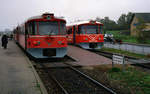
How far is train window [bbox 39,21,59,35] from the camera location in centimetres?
1548

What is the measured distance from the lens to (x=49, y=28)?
51.3 ft

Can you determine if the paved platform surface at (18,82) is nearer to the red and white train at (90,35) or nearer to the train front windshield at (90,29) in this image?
the red and white train at (90,35)

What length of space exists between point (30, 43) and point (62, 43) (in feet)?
7.03

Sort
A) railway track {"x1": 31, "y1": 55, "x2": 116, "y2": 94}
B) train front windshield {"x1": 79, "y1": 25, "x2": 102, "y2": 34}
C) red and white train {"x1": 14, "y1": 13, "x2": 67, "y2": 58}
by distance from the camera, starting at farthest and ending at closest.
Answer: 1. train front windshield {"x1": 79, "y1": 25, "x2": 102, "y2": 34}
2. red and white train {"x1": 14, "y1": 13, "x2": 67, "y2": 58}
3. railway track {"x1": 31, "y1": 55, "x2": 116, "y2": 94}

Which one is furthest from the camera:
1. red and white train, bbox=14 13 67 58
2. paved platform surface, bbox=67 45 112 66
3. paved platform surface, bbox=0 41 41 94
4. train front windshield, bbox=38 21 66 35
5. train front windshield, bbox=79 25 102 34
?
train front windshield, bbox=79 25 102 34

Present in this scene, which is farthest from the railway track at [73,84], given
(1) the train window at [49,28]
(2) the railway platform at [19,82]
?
(1) the train window at [49,28]

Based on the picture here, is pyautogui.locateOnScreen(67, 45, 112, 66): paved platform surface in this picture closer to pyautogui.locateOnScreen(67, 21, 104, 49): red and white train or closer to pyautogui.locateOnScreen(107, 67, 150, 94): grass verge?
pyautogui.locateOnScreen(107, 67, 150, 94): grass verge

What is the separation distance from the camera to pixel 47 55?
51.6 ft

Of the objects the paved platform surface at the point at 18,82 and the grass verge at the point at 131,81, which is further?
the grass verge at the point at 131,81

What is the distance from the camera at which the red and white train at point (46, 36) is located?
1534 cm

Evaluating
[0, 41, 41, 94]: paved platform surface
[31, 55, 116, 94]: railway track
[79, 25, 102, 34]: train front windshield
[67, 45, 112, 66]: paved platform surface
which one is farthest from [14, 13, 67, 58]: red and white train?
[79, 25, 102, 34]: train front windshield

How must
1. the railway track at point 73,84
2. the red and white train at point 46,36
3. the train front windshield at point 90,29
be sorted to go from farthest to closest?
the train front windshield at point 90,29, the red and white train at point 46,36, the railway track at point 73,84

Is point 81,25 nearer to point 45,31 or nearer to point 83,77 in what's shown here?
point 45,31

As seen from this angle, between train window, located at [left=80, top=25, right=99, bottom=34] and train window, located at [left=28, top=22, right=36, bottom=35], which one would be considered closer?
train window, located at [left=28, top=22, right=36, bottom=35]
